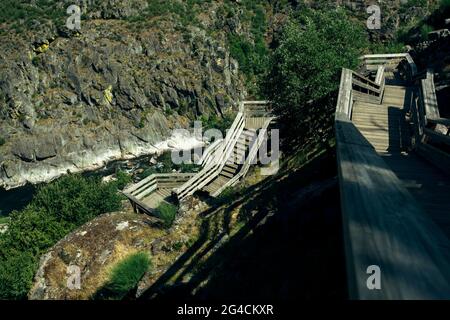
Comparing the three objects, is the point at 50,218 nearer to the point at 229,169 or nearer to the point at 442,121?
the point at 229,169

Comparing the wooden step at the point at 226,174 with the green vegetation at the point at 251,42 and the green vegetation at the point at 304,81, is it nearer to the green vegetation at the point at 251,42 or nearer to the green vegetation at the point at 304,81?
the green vegetation at the point at 304,81

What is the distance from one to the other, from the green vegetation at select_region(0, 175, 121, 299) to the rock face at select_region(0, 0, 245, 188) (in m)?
58.9

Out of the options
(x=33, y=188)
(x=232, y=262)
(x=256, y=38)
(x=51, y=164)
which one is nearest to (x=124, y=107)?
(x=51, y=164)

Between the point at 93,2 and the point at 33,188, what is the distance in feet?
181

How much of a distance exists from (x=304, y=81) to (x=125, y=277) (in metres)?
11.1

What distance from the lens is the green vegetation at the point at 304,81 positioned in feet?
50.9

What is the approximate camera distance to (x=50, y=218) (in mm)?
24953

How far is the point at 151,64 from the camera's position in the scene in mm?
92812

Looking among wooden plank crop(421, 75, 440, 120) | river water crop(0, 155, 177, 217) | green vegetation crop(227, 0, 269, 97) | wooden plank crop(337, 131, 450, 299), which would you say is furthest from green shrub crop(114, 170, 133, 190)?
wooden plank crop(337, 131, 450, 299)

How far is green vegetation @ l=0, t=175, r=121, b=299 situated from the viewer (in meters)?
24.0

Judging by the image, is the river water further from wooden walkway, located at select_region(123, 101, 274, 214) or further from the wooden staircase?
the wooden staircase

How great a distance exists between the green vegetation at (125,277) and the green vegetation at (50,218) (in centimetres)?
1307

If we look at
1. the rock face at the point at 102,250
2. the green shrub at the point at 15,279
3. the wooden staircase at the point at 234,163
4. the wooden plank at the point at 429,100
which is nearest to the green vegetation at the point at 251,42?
the wooden staircase at the point at 234,163
